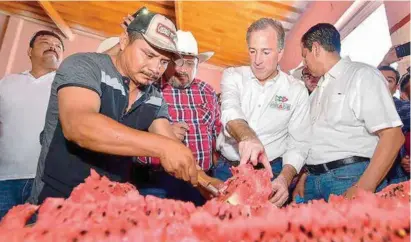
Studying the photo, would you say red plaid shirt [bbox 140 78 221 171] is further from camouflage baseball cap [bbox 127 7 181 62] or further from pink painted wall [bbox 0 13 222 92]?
pink painted wall [bbox 0 13 222 92]

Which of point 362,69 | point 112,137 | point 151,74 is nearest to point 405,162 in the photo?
point 362,69

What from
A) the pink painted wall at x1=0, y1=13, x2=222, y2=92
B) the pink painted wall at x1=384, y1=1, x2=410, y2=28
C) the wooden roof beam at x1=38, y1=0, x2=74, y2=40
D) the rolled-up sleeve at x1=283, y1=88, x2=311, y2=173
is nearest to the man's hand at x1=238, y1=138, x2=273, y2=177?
the rolled-up sleeve at x1=283, y1=88, x2=311, y2=173

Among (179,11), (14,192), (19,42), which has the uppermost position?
(179,11)

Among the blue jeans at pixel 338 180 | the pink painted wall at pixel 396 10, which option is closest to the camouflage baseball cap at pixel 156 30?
the blue jeans at pixel 338 180

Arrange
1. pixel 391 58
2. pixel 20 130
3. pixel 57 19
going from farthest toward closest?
pixel 57 19 → pixel 391 58 → pixel 20 130

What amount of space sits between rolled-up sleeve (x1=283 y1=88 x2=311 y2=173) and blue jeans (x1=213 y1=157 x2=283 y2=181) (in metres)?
0.12

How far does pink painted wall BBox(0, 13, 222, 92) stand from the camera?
739 cm

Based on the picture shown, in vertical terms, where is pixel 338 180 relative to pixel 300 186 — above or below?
above

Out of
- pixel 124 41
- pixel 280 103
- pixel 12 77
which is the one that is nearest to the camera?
pixel 124 41

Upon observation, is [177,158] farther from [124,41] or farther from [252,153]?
[124,41]

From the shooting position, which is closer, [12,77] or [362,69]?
[362,69]

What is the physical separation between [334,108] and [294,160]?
1.22 feet

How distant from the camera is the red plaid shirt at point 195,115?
7.43 feet

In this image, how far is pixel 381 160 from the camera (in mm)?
1640
